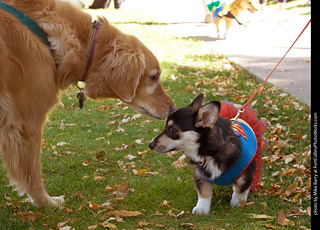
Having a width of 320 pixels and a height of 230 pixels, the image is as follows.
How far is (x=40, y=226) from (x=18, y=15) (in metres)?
1.83

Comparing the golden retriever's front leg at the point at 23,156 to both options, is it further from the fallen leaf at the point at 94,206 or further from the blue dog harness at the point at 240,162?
the blue dog harness at the point at 240,162

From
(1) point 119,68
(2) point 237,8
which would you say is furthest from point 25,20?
(2) point 237,8

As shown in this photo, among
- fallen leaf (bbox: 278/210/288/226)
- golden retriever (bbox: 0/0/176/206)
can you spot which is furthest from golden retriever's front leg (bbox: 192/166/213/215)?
golden retriever (bbox: 0/0/176/206)

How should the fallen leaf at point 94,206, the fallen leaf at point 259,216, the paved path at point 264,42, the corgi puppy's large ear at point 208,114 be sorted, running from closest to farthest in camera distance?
the corgi puppy's large ear at point 208,114 → the fallen leaf at point 259,216 → the fallen leaf at point 94,206 → the paved path at point 264,42

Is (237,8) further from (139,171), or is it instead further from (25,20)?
(25,20)

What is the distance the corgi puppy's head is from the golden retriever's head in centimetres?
48

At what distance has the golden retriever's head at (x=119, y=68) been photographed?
3677 millimetres

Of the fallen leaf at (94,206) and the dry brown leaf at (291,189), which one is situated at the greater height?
the dry brown leaf at (291,189)

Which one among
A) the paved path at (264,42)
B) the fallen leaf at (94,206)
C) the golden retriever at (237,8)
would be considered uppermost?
the fallen leaf at (94,206)

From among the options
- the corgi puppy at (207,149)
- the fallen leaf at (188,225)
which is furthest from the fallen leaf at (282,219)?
the fallen leaf at (188,225)

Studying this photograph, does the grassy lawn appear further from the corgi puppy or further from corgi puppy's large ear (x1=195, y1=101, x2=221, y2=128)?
corgi puppy's large ear (x1=195, y1=101, x2=221, y2=128)

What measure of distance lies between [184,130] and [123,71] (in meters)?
0.78

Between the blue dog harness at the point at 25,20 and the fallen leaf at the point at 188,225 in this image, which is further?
the fallen leaf at the point at 188,225
